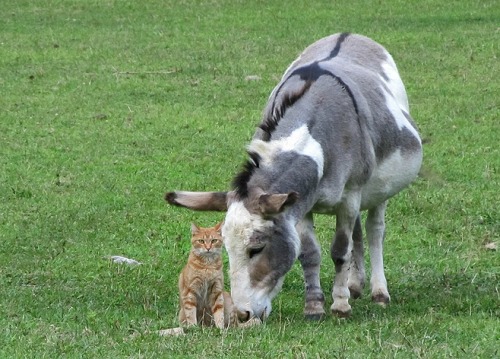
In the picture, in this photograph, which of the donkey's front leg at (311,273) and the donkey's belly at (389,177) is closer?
the donkey's front leg at (311,273)

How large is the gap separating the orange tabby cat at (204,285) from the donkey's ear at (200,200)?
0.92ft

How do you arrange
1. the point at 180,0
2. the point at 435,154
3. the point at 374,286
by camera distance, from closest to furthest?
1. the point at 374,286
2. the point at 435,154
3. the point at 180,0

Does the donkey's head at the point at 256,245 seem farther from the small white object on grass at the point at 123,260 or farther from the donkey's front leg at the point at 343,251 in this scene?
the small white object on grass at the point at 123,260

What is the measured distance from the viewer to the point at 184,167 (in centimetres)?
1449

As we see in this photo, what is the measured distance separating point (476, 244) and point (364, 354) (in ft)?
14.7

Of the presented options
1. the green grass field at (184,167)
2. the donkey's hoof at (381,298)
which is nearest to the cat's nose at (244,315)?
the green grass field at (184,167)

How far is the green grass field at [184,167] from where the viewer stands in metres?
7.83

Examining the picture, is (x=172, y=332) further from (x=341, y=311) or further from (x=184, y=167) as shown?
(x=184, y=167)

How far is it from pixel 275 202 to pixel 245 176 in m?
0.43

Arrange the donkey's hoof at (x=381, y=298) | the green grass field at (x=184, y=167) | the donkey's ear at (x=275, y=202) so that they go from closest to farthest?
the donkey's ear at (x=275, y=202) → the green grass field at (x=184, y=167) → the donkey's hoof at (x=381, y=298)

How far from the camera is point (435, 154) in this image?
49.0ft

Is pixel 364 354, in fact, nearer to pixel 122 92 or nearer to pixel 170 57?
pixel 122 92

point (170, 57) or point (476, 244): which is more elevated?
point (476, 244)

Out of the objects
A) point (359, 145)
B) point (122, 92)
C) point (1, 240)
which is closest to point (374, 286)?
point (359, 145)
